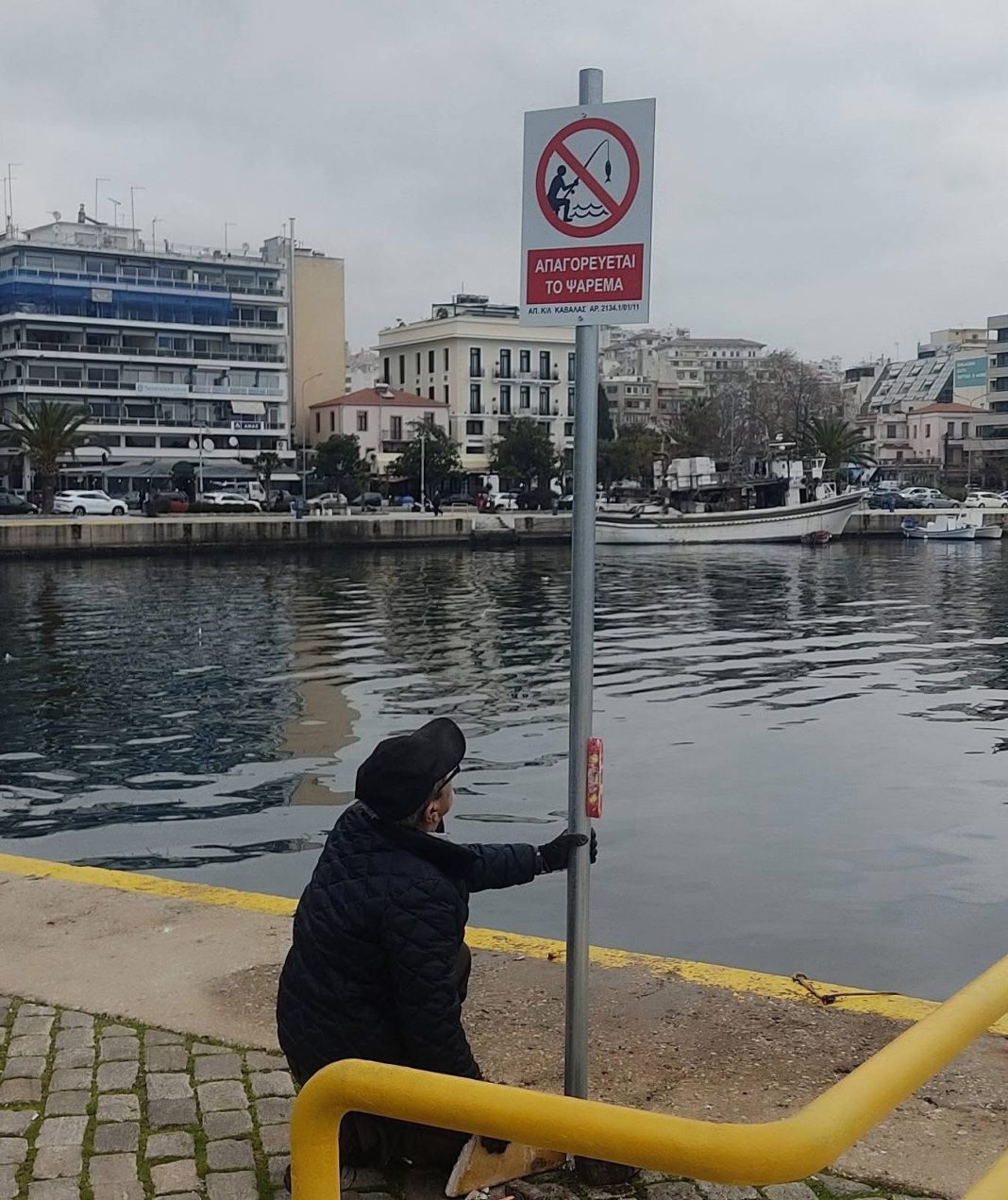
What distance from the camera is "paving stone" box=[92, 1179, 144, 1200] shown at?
145 inches

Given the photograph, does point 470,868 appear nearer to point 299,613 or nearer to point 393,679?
point 393,679

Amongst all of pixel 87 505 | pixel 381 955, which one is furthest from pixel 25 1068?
pixel 87 505

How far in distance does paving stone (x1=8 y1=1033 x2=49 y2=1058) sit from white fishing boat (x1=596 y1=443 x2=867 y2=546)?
60729 millimetres

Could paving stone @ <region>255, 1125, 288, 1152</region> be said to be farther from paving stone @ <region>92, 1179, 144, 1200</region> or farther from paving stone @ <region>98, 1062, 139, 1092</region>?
paving stone @ <region>98, 1062, 139, 1092</region>

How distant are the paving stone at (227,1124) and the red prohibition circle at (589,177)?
2.72 metres

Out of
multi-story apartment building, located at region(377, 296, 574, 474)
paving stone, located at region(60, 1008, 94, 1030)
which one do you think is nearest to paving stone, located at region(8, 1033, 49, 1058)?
paving stone, located at region(60, 1008, 94, 1030)

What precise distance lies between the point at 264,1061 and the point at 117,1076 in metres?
0.46

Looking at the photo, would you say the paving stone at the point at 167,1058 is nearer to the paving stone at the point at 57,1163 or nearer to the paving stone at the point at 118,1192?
the paving stone at the point at 57,1163

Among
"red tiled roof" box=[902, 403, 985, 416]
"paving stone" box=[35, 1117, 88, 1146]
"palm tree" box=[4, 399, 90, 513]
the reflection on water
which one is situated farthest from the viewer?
"red tiled roof" box=[902, 403, 985, 416]

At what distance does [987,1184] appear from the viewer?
2.27m

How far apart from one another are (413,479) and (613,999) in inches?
3367

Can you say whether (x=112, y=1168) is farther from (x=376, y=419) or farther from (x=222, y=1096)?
(x=376, y=419)

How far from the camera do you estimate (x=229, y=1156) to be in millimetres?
3898

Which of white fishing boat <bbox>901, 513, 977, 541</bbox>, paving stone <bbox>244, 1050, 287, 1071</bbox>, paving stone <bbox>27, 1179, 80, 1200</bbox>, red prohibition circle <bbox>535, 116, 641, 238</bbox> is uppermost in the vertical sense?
red prohibition circle <bbox>535, 116, 641, 238</bbox>
